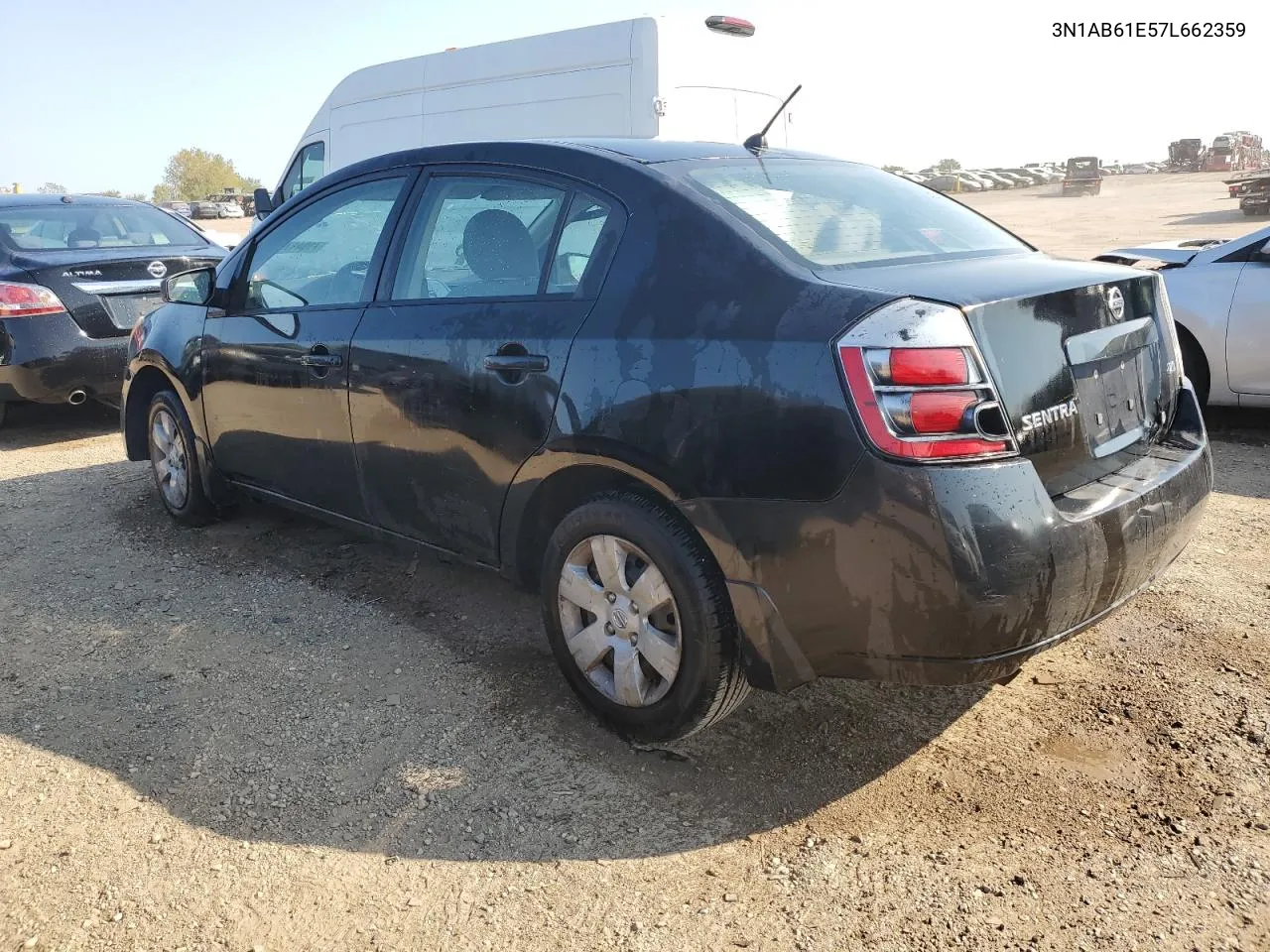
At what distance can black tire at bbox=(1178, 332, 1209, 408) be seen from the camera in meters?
6.32

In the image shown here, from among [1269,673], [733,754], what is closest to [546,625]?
[733,754]

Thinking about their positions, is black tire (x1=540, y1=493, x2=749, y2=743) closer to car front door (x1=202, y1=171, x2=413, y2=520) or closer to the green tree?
car front door (x1=202, y1=171, x2=413, y2=520)

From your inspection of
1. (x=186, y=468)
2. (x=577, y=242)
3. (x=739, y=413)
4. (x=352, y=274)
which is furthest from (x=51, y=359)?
(x=739, y=413)

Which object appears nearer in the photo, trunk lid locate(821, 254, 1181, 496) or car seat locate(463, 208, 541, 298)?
trunk lid locate(821, 254, 1181, 496)

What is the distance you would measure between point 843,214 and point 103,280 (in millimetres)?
6043

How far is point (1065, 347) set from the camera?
8.79 ft

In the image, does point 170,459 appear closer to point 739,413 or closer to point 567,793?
point 567,793

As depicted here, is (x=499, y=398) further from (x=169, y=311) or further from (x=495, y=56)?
(x=495, y=56)

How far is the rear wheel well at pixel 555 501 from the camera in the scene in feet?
9.65

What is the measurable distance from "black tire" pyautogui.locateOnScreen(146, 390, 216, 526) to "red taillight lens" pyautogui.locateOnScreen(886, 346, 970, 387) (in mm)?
3614

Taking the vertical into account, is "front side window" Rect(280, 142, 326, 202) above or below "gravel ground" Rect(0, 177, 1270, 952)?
above

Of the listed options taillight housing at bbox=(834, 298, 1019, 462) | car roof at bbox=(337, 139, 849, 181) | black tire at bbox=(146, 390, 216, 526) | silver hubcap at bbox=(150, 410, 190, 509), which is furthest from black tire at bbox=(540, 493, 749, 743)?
silver hubcap at bbox=(150, 410, 190, 509)

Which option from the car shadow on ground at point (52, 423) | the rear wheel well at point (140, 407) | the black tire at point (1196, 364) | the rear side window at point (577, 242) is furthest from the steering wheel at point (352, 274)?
the black tire at point (1196, 364)

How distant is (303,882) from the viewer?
2.55m
